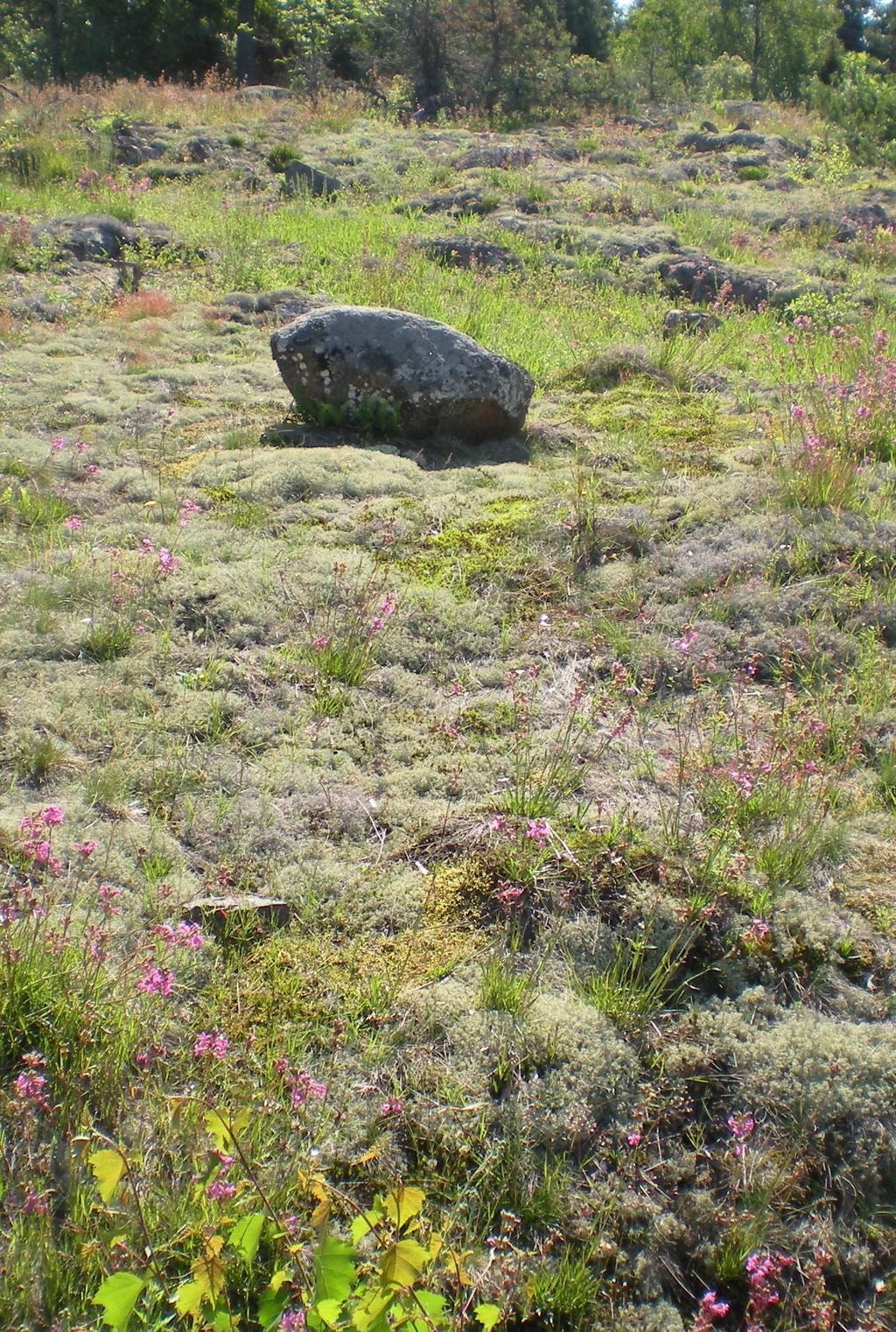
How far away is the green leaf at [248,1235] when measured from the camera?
213cm

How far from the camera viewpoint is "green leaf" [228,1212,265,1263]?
2135 mm

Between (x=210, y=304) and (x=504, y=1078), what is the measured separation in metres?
9.66

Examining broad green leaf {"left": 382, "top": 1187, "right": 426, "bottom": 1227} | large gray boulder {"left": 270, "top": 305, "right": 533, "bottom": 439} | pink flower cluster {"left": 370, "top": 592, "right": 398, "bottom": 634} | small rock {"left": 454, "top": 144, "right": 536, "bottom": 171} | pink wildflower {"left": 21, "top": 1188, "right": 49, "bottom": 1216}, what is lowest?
pink wildflower {"left": 21, "top": 1188, "right": 49, "bottom": 1216}

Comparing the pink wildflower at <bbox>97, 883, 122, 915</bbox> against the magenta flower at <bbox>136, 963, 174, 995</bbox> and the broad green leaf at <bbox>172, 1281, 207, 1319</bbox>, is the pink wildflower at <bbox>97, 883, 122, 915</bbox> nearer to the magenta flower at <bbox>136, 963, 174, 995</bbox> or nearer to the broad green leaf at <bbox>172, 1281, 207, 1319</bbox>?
the magenta flower at <bbox>136, 963, 174, 995</bbox>

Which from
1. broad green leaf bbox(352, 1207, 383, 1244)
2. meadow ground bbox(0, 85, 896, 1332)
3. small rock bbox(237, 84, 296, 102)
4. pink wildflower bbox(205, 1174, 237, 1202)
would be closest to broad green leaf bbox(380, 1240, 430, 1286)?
meadow ground bbox(0, 85, 896, 1332)

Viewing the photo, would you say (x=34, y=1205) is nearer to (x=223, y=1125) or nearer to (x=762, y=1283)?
(x=223, y=1125)

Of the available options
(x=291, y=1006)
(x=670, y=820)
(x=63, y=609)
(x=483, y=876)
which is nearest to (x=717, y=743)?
(x=670, y=820)

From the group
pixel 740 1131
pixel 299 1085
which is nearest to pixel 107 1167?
pixel 299 1085

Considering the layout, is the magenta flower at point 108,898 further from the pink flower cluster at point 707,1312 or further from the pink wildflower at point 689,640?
the pink wildflower at point 689,640

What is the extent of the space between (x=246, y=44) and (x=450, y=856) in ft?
107

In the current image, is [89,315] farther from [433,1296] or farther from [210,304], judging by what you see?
[433,1296]

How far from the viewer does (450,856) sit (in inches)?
148

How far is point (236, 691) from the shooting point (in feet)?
15.2

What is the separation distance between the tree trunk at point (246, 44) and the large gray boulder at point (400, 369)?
26.2m
